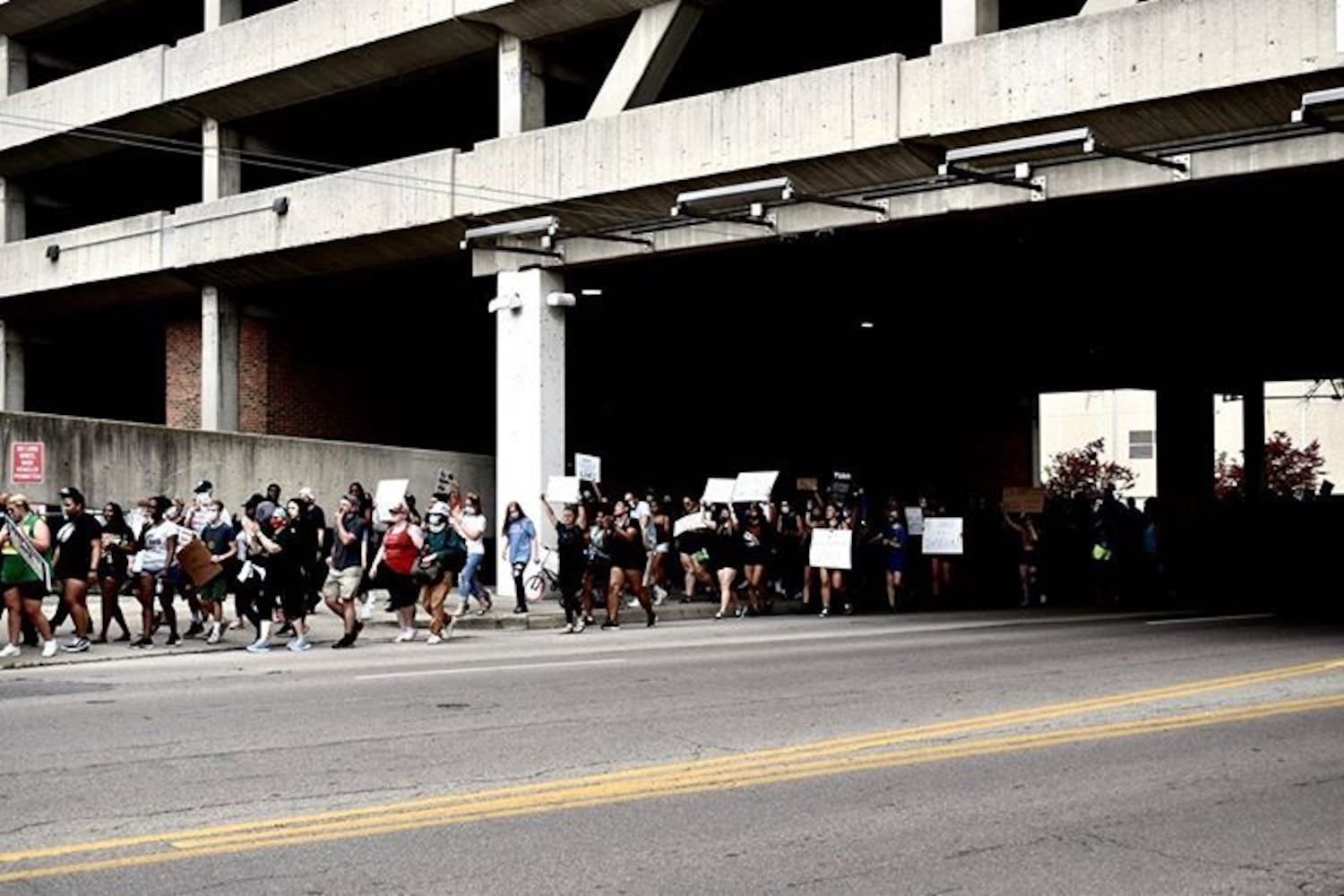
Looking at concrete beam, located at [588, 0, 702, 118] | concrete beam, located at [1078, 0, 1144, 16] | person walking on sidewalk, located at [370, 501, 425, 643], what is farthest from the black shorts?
concrete beam, located at [1078, 0, 1144, 16]

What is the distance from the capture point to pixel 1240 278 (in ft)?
105

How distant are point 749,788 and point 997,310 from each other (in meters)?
28.4

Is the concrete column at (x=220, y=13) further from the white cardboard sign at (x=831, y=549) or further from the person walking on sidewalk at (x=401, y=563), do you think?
the person walking on sidewalk at (x=401, y=563)

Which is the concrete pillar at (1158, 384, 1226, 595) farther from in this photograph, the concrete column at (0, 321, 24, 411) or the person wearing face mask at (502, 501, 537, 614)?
the concrete column at (0, 321, 24, 411)

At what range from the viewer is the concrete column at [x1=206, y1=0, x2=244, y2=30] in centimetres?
3403

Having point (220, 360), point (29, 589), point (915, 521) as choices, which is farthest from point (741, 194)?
point (220, 360)

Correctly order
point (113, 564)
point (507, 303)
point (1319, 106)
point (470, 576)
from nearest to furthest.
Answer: point (1319, 106), point (113, 564), point (470, 576), point (507, 303)

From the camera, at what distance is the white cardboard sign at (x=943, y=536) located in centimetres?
2780

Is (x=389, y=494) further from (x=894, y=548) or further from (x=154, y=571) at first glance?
(x=894, y=548)

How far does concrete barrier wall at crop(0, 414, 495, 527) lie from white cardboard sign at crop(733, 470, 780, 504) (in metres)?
6.37

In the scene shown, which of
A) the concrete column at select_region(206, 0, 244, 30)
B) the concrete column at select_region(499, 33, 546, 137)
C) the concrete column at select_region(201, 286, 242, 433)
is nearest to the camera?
the concrete column at select_region(499, 33, 546, 137)

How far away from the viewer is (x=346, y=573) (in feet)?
65.8

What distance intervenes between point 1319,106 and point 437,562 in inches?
438

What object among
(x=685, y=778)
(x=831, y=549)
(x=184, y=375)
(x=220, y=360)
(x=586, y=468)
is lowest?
(x=685, y=778)
